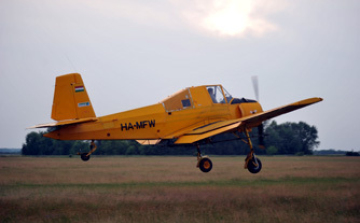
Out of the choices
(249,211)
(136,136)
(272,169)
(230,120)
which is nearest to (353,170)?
(272,169)

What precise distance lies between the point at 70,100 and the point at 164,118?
3.95 metres

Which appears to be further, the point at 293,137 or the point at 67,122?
the point at 293,137

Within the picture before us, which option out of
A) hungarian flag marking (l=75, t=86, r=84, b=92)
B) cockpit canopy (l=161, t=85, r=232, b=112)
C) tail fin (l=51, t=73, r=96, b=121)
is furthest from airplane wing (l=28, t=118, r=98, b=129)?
cockpit canopy (l=161, t=85, r=232, b=112)

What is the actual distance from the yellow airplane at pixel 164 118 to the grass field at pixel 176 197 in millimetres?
3313

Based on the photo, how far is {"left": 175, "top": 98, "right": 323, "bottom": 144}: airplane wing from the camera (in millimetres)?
17891

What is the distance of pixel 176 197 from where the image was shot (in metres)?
24.4

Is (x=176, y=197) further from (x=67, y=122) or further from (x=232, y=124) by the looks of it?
(x=67, y=122)

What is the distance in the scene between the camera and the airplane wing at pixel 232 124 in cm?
1789

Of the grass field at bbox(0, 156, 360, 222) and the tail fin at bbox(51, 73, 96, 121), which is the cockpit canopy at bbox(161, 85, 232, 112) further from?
the grass field at bbox(0, 156, 360, 222)

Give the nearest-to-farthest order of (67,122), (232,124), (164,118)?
1. (67,122)
2. (232,124)
3. (164,118)

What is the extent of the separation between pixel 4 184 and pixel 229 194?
15018mm

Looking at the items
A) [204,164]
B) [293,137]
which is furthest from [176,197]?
[293,137]

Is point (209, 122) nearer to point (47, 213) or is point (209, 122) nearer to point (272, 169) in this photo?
point (47, 213)

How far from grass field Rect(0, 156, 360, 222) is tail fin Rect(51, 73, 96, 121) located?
4.55 meters
